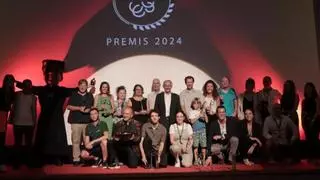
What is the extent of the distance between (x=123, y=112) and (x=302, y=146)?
2.84m

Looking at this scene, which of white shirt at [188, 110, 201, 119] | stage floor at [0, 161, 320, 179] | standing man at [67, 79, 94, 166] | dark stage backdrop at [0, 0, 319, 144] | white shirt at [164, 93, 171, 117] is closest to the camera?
stage floor at [0, 161, 320, 179]

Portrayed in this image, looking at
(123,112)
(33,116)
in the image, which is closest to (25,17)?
(33,116)

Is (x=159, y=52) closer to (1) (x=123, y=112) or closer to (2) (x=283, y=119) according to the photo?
(1) (x=123, y=112)

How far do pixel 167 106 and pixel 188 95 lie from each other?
393mm

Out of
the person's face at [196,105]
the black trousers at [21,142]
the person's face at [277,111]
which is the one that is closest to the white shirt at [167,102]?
the person's face at [196,105]

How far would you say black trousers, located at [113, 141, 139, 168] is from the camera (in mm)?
6488

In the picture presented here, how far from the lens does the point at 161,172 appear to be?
588 cm

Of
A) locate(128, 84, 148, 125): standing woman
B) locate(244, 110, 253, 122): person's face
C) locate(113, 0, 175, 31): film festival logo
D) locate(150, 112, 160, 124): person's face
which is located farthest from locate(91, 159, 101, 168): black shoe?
locate(113, 0, 175, 31): film festival logo

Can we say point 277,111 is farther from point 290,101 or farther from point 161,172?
point 161,172

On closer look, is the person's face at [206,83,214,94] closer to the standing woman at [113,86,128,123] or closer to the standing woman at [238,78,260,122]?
the standing woman at [238,78,260,122]

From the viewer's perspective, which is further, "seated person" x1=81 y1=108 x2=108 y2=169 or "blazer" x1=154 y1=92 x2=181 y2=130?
"blazer" x1=154 y1=92 x2=181 y2=130

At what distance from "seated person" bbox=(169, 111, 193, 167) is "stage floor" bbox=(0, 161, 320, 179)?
0.68 feet

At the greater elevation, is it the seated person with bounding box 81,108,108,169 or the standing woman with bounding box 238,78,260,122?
the standing woman with bounding box 238,78,260,122

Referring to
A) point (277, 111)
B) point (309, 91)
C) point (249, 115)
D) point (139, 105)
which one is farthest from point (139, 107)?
point (309, 91)
